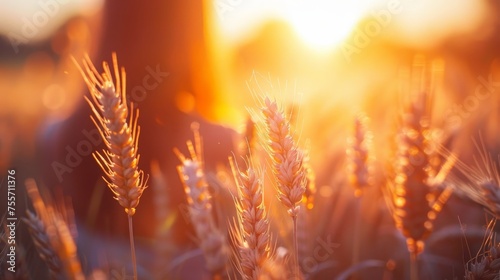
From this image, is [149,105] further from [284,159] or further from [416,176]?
[416,176]

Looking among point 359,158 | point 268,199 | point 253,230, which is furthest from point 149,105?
point 253,230

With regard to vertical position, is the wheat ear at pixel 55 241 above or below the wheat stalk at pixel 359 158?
above

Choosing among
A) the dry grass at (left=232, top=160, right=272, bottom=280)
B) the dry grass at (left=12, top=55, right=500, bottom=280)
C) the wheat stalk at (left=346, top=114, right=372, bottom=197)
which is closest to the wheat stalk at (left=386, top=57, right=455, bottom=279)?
the dry grass at (left=12, top=55, right=500, bottom=280)

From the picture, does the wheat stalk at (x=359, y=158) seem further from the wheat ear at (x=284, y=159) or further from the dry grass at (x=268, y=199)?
the wheat ear at (x=284, y=159)

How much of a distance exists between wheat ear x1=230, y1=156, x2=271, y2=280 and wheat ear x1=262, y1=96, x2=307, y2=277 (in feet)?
0.31

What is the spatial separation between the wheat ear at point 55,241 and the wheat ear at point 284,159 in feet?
2.05

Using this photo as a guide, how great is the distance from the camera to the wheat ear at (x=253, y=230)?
3.88ft

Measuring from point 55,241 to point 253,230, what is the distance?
1.76 feet

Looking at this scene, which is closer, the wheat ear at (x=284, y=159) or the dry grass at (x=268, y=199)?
the dry grass at (x=268, y=199)

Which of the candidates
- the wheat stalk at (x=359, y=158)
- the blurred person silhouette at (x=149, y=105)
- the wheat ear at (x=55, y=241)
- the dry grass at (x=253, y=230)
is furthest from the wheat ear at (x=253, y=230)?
the blurred person silhouette at (x=149, y=105)

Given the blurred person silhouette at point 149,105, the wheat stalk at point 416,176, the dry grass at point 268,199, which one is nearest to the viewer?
the dry grass at point 268,199

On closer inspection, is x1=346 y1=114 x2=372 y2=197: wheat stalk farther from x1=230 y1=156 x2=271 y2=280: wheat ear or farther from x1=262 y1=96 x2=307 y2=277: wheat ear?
x1=230 y1=156 x2=271 y2=280: wheat ear

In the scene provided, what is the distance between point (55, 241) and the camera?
102 centimetres

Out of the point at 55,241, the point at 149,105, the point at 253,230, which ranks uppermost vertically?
the point at 149,105
